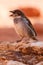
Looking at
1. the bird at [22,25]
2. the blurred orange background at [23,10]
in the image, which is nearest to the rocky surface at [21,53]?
the bird at [22,25]

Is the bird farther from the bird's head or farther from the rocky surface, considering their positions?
the rocky surface

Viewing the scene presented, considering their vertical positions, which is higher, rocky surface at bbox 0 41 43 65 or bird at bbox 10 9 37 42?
bird at bbox 10 9 37 42

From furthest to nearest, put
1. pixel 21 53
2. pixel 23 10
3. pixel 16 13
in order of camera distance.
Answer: pixel 23 10 < pixel 16 13 < pixel 21 53

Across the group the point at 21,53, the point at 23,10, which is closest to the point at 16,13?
the point at 21,53

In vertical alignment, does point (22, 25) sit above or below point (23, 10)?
above

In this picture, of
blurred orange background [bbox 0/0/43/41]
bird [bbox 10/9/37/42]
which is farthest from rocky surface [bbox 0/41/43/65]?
blurred orange background [bbox 0/0/43/41]

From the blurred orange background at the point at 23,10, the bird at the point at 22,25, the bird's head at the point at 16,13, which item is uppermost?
the bird's head at the point at 16,13

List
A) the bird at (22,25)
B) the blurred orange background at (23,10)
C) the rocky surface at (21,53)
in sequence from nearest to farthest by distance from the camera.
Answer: the rocky surface at (21,53) < the bird at (22,25) < the blurred orange background at (23,10)

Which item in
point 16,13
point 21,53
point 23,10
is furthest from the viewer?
point 23,10

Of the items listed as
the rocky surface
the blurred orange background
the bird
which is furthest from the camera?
the blurred orange background

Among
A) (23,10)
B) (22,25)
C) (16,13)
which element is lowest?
(23,10)

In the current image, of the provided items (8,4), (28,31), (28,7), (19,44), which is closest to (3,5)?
(8,4)

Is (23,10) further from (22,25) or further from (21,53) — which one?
(21,53)

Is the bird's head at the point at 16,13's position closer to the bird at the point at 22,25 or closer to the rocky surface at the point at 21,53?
the bird at the point at 22,25
